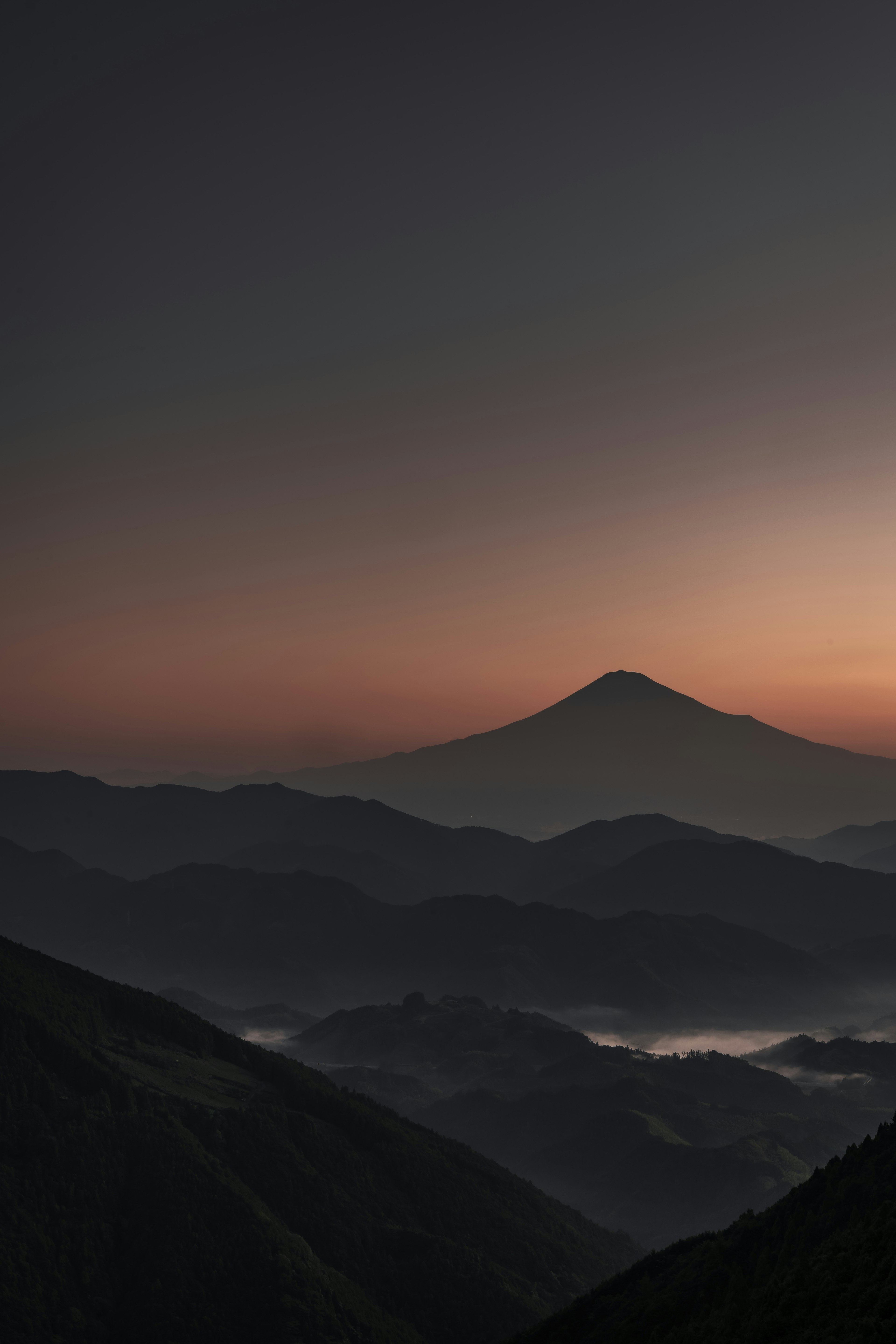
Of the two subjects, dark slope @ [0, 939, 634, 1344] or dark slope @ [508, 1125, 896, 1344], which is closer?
dark slope @ [508, 1125, 896, 1344]

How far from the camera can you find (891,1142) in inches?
2293

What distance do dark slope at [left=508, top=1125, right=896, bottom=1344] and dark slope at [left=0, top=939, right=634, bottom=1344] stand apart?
2808 centimetres

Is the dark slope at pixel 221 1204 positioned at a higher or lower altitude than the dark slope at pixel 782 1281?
lower

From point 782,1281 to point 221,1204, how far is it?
59.9 metres

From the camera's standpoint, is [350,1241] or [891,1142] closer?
[891,1142]

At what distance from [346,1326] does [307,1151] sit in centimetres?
2413

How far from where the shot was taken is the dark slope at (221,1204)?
82.8 m

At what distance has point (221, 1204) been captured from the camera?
91.6 m

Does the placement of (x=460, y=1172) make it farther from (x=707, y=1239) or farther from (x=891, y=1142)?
(x=891, y=1142)

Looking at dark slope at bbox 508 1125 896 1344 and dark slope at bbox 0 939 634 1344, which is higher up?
dark slope at bbox 508 1125 896 1344

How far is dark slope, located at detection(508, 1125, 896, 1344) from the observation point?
40062 mm

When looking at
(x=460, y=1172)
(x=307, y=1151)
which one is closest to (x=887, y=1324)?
(x=307, y=1151)

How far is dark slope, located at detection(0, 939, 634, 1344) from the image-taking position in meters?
82.8

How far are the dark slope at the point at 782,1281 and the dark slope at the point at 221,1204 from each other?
2808 cm
